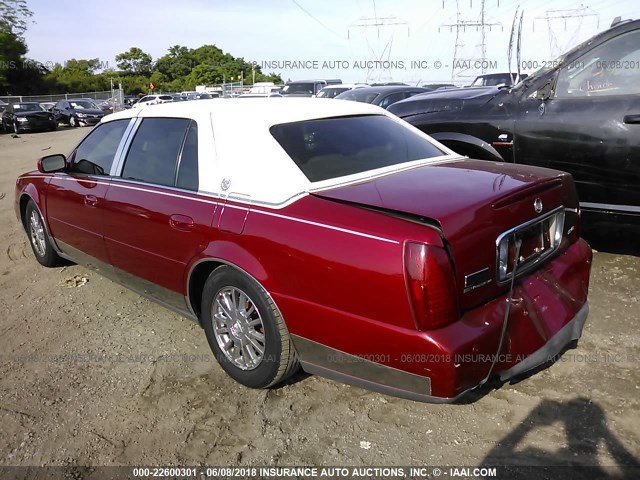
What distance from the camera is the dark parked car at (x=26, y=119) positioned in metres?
23.9

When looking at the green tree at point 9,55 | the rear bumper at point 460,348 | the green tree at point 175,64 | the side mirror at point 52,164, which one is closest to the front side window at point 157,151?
the side mirror at point 52,164

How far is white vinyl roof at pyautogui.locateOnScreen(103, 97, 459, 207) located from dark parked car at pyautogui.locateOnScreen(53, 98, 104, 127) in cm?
2693

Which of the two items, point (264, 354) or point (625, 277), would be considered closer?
point (264, 354)

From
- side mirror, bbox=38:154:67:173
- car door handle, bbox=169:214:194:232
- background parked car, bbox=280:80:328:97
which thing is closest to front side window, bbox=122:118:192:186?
car door handle, bbox=169:214:194:232

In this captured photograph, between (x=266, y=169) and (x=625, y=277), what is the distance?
3.33 metres

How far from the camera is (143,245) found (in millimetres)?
3602

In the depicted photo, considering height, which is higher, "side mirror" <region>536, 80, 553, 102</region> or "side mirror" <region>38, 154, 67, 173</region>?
"side mirror" <region>536, 80, 553, 102</region>

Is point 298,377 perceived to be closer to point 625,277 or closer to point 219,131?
point 219,131

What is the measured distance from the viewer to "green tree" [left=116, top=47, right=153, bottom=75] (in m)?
80.8

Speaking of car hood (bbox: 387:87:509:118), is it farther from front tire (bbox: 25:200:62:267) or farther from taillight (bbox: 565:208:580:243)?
front tire (bbox: 25:200:62:267)

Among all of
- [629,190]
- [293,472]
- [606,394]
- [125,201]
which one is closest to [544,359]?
[606,394]

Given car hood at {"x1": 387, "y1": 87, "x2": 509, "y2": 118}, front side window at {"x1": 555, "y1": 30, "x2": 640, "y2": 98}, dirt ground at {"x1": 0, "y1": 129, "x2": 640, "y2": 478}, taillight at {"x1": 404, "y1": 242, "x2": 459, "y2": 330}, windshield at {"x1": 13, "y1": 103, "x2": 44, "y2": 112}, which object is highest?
windshield at {"x1": 13, "y1": 103, "x2": 44, "y2": 112}

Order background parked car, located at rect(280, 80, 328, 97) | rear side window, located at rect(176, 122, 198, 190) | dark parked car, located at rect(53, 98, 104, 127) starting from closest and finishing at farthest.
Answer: rear side window, located at rect(176, 122, 198, 190) → background parked car, located at rect(280, 80, 328, 97) → dark parked car, located at rect(53, 98, 104, 127)

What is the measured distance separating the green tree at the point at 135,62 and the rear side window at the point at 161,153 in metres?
84.6
